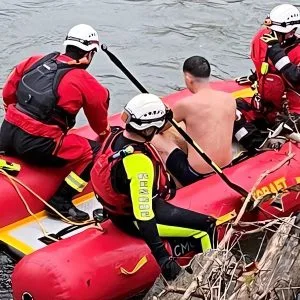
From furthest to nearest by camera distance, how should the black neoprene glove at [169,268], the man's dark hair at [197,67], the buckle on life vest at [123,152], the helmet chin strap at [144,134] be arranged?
the man's dark hair at [197,67], the helmet chin strap at [144,134], the buckle on life vest at [123,152], the black neoprene glove at [169,268]

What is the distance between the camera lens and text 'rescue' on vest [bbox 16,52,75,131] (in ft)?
19.6

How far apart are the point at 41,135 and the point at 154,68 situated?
194 inches

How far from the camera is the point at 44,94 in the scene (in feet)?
19.6

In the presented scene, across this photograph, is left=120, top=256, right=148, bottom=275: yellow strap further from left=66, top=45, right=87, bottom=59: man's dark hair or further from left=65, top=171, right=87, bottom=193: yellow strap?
left=66, top=45, right=87, bottom=59: man's dark hair

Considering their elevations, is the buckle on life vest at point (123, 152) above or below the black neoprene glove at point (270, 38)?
below

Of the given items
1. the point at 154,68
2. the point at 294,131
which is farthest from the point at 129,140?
the point at 154,68

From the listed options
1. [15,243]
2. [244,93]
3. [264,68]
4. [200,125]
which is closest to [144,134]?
[200,125]

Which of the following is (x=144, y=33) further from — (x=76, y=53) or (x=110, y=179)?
(x=110, y=179)

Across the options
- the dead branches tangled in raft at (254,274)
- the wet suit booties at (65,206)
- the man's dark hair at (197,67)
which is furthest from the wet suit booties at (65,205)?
the dead branches tangled in raft at (254,274)

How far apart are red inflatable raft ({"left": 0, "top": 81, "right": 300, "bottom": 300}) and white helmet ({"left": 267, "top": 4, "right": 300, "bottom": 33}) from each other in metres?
0.97

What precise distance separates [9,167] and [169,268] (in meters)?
1.62

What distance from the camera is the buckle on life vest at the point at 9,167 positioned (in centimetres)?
608

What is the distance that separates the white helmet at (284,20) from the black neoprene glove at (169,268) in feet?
8.55

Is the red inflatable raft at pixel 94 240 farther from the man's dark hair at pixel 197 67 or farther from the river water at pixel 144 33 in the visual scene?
the river water at pixel 144 33
